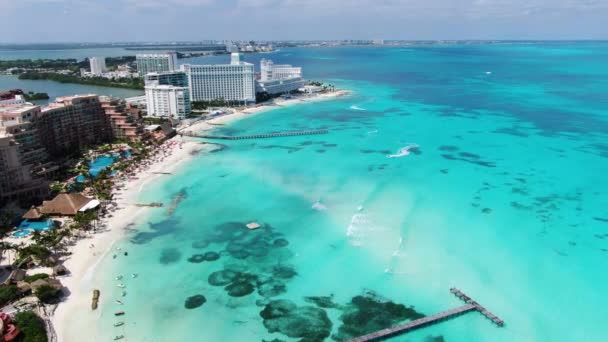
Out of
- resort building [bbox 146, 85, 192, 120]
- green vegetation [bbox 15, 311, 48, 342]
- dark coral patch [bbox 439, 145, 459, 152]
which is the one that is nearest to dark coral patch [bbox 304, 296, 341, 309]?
green vegetation [bbox 15, 311, 48, 342]

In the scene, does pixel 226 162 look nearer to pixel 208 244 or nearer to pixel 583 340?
pixel 208 244

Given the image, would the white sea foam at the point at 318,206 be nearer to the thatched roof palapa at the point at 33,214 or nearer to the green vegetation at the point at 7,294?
the thatched roof palapa at the point at 33,214

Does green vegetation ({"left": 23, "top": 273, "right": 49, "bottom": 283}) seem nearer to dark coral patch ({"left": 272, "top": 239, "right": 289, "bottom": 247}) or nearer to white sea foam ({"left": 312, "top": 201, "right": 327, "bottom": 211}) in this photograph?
dark coral patch ({"left": 272, "top": 239, "right": 289, "bottom": 247})

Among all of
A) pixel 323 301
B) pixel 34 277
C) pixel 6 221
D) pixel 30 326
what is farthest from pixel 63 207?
pixel 323 301

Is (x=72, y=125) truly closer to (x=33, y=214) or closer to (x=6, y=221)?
(x=33, y=214)

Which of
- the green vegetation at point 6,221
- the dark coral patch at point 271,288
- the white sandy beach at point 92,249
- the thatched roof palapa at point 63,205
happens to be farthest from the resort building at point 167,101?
the dark coral patch at point 271,288

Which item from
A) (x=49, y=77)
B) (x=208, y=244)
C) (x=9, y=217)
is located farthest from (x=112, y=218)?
(x=49, y=77)
